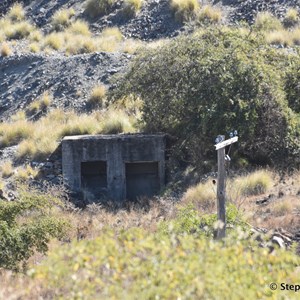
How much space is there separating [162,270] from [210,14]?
92.6ft

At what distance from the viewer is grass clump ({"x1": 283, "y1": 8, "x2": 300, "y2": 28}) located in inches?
1320

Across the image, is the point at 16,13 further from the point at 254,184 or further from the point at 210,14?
the point at 254,184

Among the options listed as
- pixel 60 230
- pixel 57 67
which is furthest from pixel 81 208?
pixel 57 67

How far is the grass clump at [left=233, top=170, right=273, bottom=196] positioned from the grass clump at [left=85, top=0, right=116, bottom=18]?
1908 cm

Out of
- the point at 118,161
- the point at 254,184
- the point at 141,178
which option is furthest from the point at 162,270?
the point at 141,178

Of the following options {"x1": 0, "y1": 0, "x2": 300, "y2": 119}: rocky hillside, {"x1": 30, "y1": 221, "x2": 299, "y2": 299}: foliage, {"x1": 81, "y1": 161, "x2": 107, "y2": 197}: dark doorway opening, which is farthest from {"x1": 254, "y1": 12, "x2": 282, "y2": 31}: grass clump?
{"x1": 30, "y1": 221, "x2": 299, "y2": 299}: foliage

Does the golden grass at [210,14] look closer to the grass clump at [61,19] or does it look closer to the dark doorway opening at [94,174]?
the grass clump at [61,19]

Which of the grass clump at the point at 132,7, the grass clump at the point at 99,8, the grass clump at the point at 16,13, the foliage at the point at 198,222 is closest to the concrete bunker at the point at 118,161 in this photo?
the foliage at the point at 198,222

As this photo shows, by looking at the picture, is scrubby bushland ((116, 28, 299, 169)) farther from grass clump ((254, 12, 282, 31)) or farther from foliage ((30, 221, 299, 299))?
foliage ((30, 221, 299, 299))

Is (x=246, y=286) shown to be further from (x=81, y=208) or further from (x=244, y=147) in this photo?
(x=244, y=147)

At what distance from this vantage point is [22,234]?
559 inches

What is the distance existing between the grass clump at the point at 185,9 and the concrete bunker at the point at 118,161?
1274cm

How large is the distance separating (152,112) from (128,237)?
16.3 m

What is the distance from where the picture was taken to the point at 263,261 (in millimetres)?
8336
